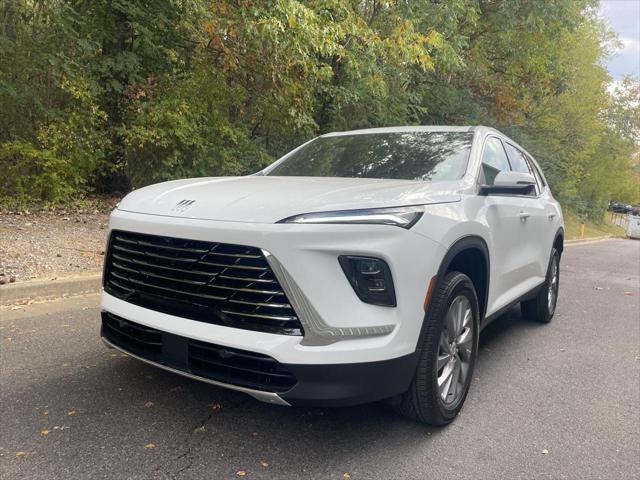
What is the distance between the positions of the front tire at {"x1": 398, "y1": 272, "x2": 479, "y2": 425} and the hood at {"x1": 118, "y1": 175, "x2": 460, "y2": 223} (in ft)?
1.70

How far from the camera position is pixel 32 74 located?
874cm

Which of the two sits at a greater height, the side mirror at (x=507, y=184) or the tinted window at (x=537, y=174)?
the side mirror at (x=507, y=184)

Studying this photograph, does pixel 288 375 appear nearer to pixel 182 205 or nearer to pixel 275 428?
pixel 275 428

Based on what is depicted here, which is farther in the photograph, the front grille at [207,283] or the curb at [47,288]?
the curb at [47,288]

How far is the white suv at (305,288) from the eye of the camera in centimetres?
227

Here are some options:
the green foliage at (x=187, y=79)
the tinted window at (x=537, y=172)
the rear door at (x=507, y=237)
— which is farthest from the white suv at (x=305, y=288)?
the green foliage at (x=187, y=79)

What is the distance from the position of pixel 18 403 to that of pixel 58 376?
0.39 meters

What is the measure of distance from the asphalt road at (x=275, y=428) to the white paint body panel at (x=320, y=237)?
0.59m

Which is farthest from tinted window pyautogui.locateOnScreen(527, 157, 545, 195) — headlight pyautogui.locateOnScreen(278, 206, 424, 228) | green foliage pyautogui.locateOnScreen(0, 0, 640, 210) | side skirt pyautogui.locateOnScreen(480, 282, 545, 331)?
green foliage pyautogui.locateOnScreen(0, 0, 640, 210)

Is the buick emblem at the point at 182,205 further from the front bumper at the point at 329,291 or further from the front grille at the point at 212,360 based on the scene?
the front grille at the point at 212,360

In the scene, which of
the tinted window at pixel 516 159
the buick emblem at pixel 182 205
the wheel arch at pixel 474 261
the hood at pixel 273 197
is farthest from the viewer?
the tinted window at pixel 516 159

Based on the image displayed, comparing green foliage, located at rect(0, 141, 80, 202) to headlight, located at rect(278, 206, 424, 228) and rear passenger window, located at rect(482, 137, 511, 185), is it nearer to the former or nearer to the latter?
rear passenger window, located at rect(482, 137, 511, 185)

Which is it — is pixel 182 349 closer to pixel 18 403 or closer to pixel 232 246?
pixel 232 246

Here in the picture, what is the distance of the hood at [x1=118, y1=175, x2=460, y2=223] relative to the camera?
7.90 feet
